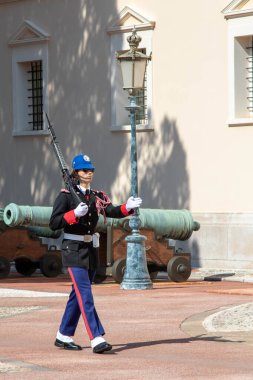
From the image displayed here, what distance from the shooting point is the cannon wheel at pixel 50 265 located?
2394 cm

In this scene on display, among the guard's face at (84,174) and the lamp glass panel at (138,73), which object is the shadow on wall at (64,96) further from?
the guard's face at (84,174)

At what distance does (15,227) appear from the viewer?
23.7 meters

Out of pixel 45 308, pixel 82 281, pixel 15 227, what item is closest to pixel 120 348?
pixel 82 281

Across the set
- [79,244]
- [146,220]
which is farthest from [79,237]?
[146,220]

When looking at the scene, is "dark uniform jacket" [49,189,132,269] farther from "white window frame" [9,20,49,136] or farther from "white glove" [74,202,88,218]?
"white window frame" [9,20,49,136]

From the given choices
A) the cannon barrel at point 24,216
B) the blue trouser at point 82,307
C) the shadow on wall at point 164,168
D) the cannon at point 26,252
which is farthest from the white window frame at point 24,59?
the blue trouser at point 82,307

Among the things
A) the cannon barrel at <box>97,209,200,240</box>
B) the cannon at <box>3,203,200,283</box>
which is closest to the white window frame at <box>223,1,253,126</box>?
the cannon barrel at <box>97,209,200,240</box>

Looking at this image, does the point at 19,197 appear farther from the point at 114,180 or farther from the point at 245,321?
the point at 245,321

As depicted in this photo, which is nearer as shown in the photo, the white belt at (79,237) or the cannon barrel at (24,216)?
the white belt at (79,237)

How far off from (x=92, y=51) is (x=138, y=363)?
1779 cm

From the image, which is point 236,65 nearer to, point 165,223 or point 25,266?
point 165,223

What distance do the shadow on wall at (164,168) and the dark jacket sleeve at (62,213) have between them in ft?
44.5

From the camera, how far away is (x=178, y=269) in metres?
22.2

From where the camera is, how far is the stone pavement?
36.7ft
